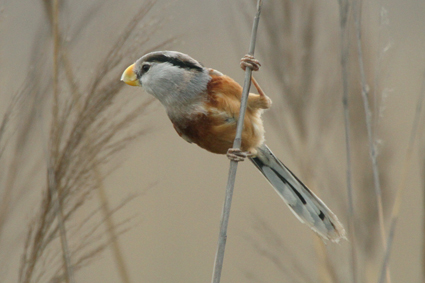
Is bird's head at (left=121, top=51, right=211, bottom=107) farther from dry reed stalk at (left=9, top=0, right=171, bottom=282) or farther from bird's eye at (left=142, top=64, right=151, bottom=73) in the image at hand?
dry reed stalk at (left=9, top=0, right=171, bottom=282)

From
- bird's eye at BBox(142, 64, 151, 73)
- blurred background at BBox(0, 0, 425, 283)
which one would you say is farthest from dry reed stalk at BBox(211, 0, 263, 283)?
bird's eye at BBox(142, 64, 151, 73)

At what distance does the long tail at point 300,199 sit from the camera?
1955mm

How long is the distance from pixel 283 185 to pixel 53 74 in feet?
4.08

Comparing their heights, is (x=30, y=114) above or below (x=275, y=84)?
below

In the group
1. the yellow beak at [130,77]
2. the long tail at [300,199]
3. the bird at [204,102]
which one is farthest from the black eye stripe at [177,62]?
the long tail at [300,199]

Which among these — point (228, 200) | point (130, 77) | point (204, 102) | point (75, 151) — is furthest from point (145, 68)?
point (228, 200)

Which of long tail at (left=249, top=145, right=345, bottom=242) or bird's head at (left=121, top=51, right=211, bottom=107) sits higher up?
bird's head at (left=121, top=51, right=211, bottom=107)

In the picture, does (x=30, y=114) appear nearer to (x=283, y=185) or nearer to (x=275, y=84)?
(x=275, y=84)

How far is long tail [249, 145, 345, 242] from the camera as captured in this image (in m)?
1.96

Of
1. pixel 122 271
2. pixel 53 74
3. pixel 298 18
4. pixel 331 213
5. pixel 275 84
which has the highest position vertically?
pixel 298 18

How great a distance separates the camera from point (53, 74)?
4.77 ft

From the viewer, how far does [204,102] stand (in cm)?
190

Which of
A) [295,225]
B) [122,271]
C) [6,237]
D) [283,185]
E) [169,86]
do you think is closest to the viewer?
[6,237]

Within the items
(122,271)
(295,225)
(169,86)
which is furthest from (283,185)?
(295,225)
